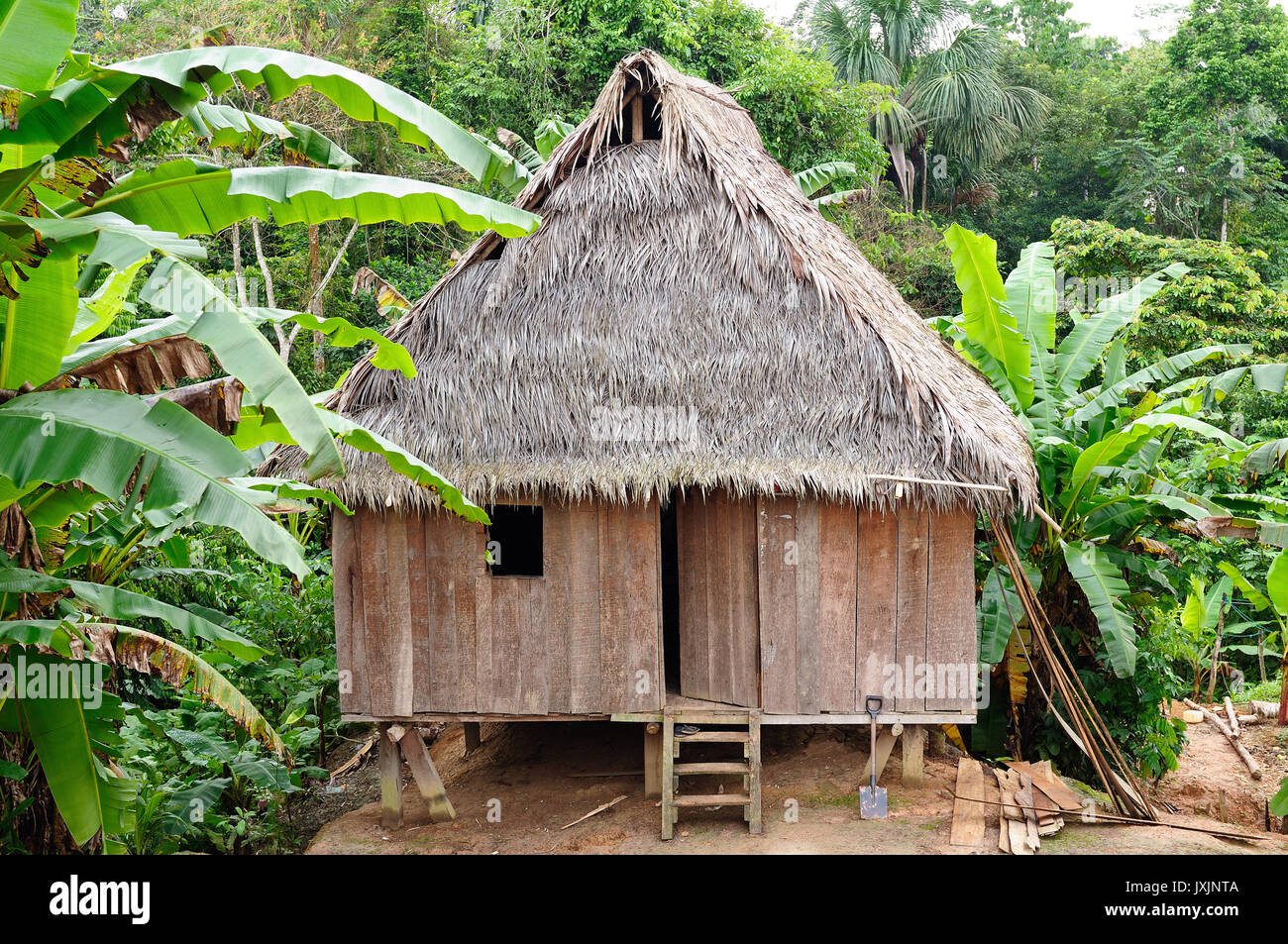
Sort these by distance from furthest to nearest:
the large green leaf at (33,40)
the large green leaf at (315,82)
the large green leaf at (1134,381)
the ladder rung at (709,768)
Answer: the large green leaf at (1134,381), the ladder rung at (709,768), the large green leaf at (315,82), the large green leaf at (33,40)

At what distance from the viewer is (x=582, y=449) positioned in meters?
6.87

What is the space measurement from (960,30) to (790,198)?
18437 millimetres

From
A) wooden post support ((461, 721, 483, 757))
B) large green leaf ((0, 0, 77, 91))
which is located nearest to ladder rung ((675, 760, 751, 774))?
wooden post support ((461, 721, 483, 757))

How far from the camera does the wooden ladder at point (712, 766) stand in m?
6.99

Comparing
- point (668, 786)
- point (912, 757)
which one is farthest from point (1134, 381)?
point (668, 786)

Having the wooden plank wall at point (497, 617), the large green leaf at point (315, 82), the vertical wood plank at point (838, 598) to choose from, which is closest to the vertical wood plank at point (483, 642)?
the wooden plank wall at point (497, 617)

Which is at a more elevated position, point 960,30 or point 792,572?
point 960,30

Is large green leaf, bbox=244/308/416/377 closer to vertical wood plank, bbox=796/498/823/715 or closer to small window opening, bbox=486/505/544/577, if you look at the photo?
vertical wood plank, bbox=796/498/823/715

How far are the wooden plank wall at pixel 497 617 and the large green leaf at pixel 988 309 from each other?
11.5ft

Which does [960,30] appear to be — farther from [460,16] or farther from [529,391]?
[529,391]

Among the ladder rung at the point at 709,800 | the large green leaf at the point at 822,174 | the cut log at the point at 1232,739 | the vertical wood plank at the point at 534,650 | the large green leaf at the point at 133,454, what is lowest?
the cut log at the point at 1232,739

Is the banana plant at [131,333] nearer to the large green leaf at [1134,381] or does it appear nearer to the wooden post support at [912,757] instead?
the wooden post support at [912,757]

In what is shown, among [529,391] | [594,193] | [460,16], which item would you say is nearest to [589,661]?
[529,391]

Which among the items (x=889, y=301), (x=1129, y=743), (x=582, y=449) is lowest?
(x=1129, y=743)
